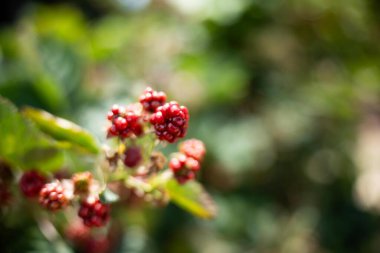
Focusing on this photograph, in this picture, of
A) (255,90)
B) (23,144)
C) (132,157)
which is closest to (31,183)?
(23,144)

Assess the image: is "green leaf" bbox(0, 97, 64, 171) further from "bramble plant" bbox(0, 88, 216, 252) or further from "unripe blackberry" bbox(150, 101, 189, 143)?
"unripe blackberry" bbox(150, 101, 189, 143)

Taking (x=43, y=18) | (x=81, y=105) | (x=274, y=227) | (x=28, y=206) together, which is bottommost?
(x=28, y=206)

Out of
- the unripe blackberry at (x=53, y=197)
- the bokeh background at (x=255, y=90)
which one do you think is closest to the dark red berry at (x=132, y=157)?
the unripe blackberry at (x=53, y=197)

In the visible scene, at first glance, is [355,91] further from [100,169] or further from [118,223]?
[100,169]

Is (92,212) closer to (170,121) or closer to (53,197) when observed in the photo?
(53,197)

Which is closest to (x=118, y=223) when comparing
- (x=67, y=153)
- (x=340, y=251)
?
(x=67, y=153)

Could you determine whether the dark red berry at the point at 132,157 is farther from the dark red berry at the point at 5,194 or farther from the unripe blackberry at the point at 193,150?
the dark red berry at the point at 5,194
